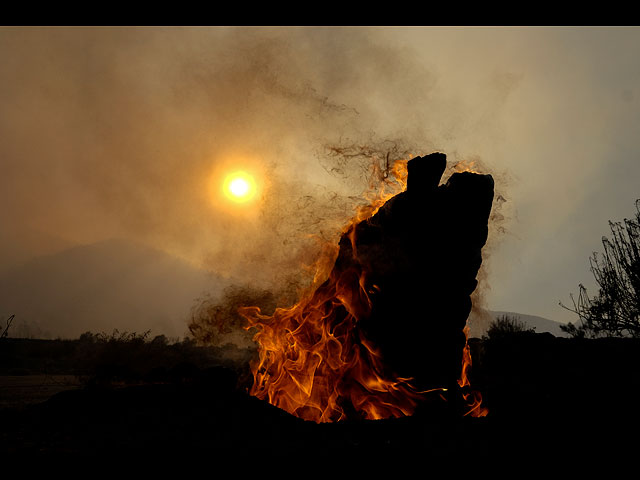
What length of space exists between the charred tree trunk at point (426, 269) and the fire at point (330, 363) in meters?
0.23

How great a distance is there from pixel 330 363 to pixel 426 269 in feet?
8.13

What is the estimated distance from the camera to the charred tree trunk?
6.42m

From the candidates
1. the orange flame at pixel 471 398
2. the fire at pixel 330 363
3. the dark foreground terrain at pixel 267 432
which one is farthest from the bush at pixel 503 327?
the dark foreground terrain at pixel 267 432

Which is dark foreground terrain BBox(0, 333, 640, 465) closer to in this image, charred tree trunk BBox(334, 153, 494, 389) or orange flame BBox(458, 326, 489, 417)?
orange flame BBox(458, 326, 489, 417)

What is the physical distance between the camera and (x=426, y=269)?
6.50 metres

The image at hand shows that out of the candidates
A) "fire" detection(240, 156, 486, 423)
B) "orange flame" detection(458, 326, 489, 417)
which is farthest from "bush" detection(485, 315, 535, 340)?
"fire" detection(240, 156, 486, 423)

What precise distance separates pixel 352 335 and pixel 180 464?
4.19 metres

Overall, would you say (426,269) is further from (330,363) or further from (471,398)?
(471,398)

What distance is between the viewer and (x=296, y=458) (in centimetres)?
320

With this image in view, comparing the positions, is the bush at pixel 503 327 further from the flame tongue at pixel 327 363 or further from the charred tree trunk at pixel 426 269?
the flame tongue at pixel 327 363

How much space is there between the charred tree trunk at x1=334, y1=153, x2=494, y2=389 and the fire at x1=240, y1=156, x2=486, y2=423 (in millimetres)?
228

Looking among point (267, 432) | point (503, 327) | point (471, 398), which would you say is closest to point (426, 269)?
point (471, 398)

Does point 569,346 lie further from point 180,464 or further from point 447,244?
point 180,464
